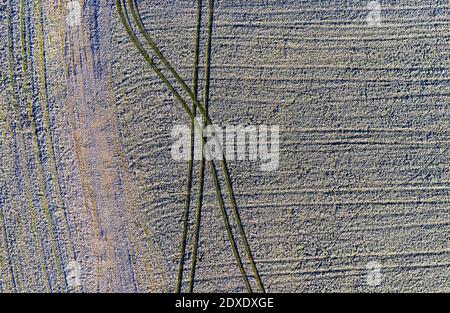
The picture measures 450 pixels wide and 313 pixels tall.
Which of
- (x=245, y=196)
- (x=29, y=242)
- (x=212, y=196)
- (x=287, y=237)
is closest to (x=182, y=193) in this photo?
(x=212, y=196)

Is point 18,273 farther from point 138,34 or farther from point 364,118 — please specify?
point 364,118

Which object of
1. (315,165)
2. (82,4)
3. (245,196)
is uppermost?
(82,4)

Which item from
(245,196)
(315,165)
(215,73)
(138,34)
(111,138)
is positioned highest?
(138,34)

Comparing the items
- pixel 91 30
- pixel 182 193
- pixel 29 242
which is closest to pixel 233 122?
pixel 182 193

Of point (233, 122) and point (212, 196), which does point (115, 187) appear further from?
point (233, 122)

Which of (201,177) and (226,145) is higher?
(226,145)

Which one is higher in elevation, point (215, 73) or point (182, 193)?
point (215, 73)
